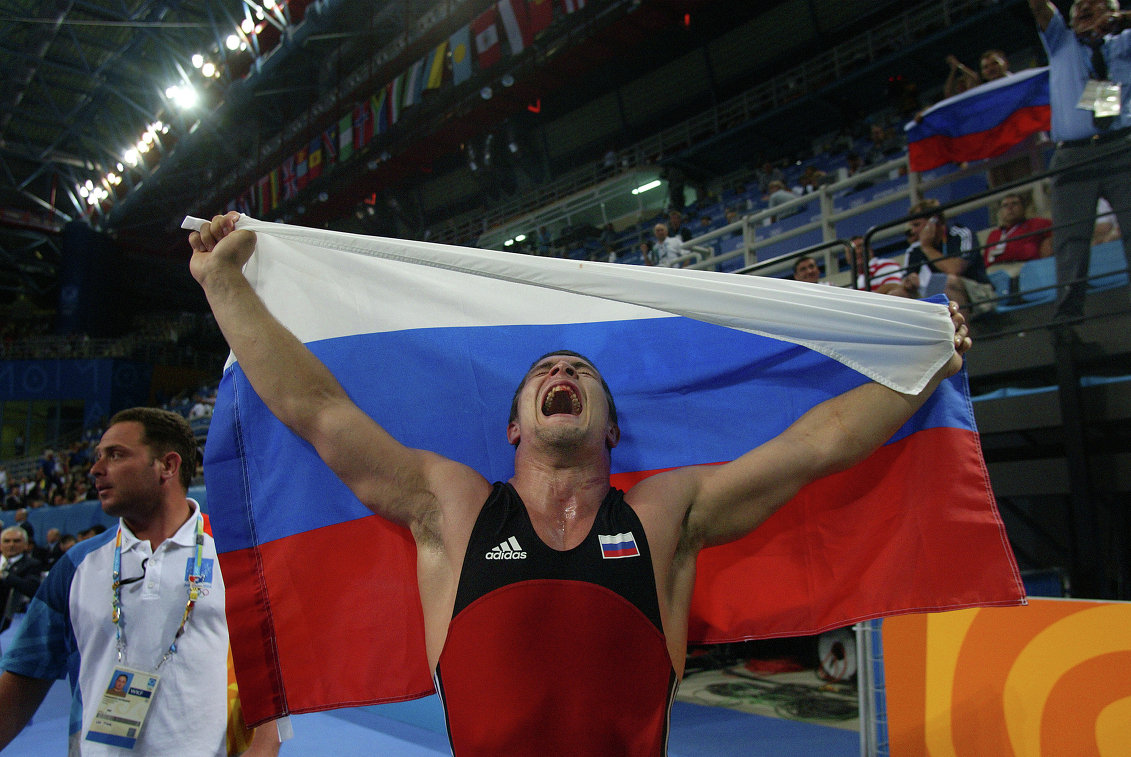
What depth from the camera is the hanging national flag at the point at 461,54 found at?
1758 cm

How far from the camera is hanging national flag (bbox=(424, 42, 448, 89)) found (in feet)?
59.5

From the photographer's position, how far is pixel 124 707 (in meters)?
1.96

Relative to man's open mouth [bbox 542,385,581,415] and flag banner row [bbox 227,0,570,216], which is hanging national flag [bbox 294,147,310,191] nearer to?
flag banner row [bbox 227,0,570,216]

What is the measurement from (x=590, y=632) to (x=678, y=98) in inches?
725

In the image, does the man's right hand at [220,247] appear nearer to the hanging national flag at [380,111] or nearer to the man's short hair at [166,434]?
the man's short hair at [166,434]

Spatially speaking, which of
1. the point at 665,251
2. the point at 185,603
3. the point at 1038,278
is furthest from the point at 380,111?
the point at 185,603

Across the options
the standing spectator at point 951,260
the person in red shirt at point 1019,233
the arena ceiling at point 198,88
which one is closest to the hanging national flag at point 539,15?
the arena ceiling at point 198,88

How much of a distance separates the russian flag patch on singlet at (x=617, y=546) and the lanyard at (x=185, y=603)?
1371mm

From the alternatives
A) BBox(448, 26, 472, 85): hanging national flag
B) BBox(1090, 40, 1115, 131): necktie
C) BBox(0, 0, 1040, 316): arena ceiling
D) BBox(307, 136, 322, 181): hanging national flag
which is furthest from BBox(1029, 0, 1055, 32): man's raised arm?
BBox(307, 136, 322, 181): hanging national flag

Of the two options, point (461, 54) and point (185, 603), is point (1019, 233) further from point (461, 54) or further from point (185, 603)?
point (461, 54)

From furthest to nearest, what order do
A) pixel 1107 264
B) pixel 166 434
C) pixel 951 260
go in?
1. pixel 951 260
2. pixel 1107 264
3. pixel 166 434

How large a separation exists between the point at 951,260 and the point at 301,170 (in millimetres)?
22221

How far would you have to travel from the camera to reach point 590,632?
167cm

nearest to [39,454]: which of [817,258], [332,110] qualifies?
[332,110]
